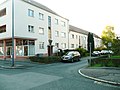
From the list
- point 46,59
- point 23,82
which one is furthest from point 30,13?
point 23,82

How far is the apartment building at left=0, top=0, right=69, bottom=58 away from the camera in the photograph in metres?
29.9

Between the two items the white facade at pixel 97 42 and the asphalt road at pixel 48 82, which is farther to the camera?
the white facade at pixel 97 42

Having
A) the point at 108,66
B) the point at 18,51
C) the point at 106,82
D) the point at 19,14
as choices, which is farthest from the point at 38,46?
the point at 106,82

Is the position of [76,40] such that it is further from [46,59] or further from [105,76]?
[105,76]

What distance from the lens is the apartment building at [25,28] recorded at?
98.0ft

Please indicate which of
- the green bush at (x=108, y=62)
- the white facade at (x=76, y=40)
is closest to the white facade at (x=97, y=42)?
the white facade at (x=76, y=40)

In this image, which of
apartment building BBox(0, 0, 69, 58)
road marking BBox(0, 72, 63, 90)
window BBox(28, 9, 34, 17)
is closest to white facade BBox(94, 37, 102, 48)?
apartment building BBox(0, 0, 69, 58)

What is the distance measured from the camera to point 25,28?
30.9 m

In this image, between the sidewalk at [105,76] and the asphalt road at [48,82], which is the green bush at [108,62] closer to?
the sidewalk at [105,76]

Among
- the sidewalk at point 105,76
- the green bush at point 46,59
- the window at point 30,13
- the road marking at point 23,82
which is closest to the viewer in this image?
the road marking at point 23,82

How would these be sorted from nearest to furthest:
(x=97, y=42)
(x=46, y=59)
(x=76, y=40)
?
(x=46, y=59) → (x=76, y=40) → (x=97, y=42)

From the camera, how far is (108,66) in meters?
16.8

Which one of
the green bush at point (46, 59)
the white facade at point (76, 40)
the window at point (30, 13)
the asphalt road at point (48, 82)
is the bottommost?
the asphalt road at point (48, 82)

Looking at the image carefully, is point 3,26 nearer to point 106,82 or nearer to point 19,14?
point 19,14
